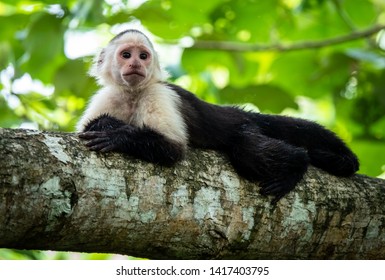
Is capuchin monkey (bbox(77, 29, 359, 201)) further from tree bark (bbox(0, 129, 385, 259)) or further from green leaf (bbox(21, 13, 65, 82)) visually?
green leaf (bbox(21, 13, 65, 82))

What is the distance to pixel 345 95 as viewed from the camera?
5.56m

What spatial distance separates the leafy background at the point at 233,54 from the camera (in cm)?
478

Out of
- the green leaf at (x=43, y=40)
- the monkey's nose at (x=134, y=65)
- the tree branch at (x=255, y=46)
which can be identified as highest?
the tree branch at (x=255, y=46)

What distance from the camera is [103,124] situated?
3436 mm

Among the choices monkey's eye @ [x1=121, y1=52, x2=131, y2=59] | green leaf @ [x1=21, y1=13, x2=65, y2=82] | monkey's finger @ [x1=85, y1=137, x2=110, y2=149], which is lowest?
monkey's finger @ [x1=85, y1=137, x2=110, y2=149]

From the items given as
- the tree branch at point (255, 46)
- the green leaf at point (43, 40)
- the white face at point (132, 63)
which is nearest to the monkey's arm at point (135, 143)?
the white face at point (132, 63)

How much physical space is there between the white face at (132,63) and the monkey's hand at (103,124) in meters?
0.52

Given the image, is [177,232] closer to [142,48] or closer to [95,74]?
[142,48]

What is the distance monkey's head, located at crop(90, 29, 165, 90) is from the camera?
4020 mm

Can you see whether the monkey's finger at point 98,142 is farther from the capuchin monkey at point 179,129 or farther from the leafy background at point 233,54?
the leafy background at point 233,54

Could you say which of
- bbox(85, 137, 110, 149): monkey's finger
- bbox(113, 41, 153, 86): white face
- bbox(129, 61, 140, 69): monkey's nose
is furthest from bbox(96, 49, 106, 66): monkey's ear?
bbox(85, 137, 110, 149): monkey's finger

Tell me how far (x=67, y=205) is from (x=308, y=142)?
2.05 meters

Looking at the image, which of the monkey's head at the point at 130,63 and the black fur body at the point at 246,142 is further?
the monkey's head at the point at 130,63
